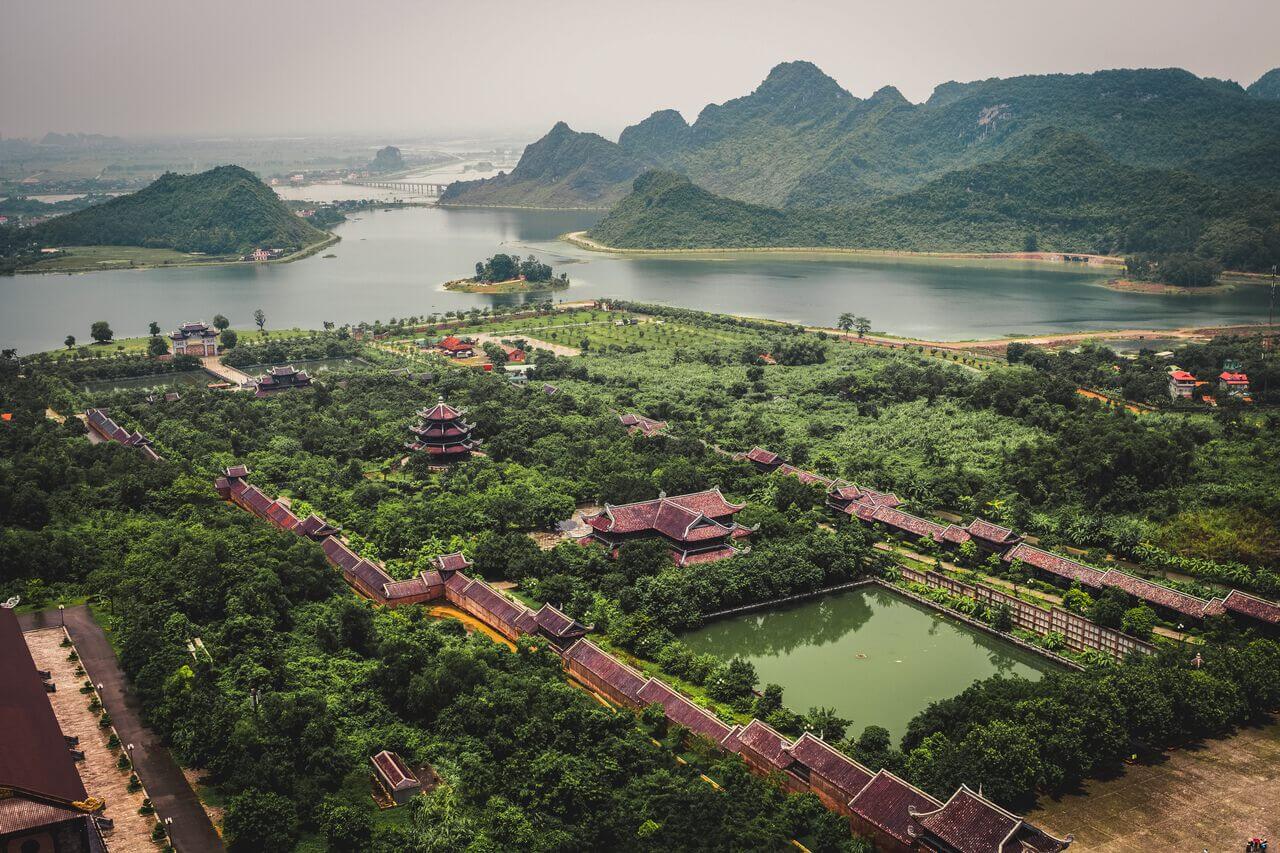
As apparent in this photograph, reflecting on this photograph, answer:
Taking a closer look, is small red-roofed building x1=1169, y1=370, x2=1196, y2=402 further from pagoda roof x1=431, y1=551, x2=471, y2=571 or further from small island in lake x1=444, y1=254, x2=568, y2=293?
small island in lake x1=444, y1=254, x2=568, y2=293

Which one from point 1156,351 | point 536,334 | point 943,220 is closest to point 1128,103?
point 943,220

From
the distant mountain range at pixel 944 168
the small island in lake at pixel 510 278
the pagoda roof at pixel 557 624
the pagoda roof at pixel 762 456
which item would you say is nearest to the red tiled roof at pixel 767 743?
the pagoda roof at pixel 557 624

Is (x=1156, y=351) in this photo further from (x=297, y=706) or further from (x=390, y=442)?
(x=297, y=706)

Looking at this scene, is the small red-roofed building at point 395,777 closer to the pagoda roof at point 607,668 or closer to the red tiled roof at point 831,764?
the pagoda roof at point 607,668

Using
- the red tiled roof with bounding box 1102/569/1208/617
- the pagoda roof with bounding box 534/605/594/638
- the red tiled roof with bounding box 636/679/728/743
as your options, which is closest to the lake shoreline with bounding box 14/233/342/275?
the pagoda roof with bounding box 534/605/594/638

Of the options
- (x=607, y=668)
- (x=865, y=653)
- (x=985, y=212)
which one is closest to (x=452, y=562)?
(x=607, y=668)

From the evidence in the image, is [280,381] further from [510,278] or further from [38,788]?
[510,278]
